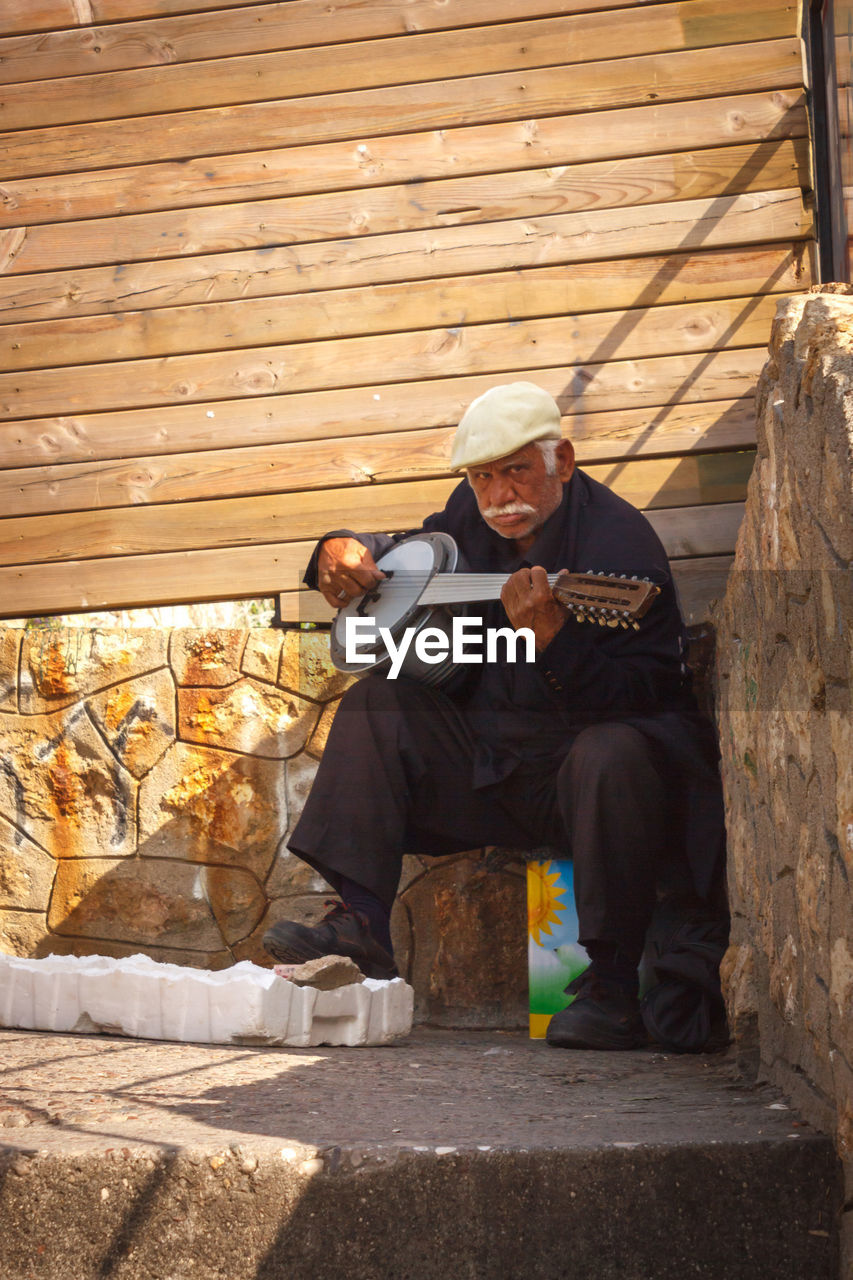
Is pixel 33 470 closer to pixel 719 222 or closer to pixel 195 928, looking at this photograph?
pixel 195 928

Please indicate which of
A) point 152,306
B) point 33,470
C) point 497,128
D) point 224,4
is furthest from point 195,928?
point 224,4

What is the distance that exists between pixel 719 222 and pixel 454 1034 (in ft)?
8.21

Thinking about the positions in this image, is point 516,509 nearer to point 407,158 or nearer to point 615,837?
point 615,837

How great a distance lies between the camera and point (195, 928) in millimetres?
3668

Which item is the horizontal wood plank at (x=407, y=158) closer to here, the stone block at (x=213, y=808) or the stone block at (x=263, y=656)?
the stone block at (x=263, y=656)

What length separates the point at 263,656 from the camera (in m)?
3.75

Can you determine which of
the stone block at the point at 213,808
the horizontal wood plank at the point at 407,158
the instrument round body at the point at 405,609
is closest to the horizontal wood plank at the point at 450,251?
the horizontal wood plank at the point at 407,158

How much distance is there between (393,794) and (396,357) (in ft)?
5.25

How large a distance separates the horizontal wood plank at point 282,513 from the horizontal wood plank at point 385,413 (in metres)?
0.08

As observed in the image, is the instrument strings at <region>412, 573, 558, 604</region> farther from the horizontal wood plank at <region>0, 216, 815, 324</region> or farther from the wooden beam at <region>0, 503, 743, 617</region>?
the horizontal wood plank at <region>0, 216, 815, 324</region>

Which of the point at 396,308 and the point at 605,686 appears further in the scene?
the point at 396,308

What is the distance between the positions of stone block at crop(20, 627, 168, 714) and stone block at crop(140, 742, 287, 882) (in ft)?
0.96

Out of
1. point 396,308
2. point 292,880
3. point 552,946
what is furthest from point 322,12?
point 552,946

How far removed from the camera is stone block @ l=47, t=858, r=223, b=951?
144 inches
